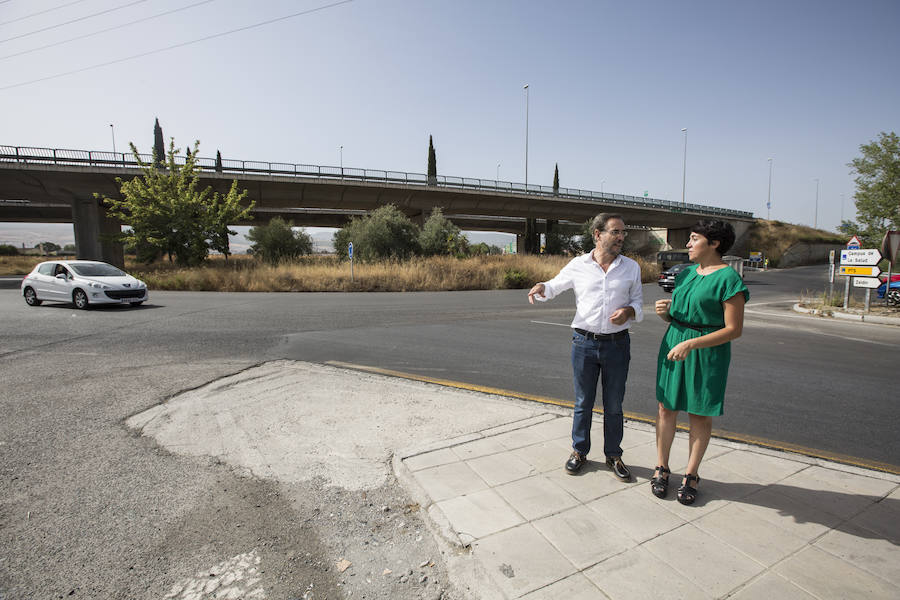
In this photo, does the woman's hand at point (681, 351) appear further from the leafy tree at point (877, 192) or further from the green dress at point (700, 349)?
the leafy tree at point (877, 192)

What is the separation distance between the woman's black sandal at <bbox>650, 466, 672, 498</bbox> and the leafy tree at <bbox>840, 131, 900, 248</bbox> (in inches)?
970

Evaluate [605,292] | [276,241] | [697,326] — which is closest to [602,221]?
[605,292]

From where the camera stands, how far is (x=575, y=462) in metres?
3.32

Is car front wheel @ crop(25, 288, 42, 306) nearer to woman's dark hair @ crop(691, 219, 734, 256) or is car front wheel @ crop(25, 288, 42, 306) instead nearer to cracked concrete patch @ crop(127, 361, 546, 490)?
cracked concrete patch @ crop(127, 361, 546, 490)

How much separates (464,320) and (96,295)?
1065 cm

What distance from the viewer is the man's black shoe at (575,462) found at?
3.30m

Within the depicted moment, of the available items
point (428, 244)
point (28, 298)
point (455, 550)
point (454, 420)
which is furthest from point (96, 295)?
point (428, 244)

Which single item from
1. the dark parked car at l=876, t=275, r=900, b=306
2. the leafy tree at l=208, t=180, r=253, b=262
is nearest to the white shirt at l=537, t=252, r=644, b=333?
the dark parked car at l=876, t=275, r=900, b=306

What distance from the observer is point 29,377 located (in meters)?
5.84

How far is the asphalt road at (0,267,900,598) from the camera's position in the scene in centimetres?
254

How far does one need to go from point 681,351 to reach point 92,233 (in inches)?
1588

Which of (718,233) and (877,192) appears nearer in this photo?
(718,233)

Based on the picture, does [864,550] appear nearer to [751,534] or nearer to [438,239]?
[751,534]

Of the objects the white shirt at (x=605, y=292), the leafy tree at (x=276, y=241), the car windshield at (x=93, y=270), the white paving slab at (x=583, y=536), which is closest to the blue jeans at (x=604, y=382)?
the white shirt at (x=605, y=292)
